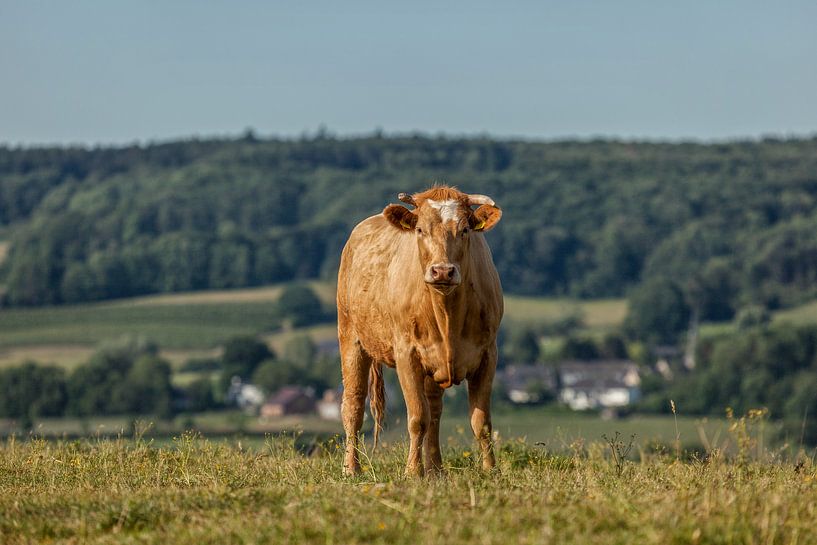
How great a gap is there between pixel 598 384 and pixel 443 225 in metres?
136

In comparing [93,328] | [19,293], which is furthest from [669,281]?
[19,293]

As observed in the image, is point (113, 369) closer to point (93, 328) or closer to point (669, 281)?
point (93, 328)

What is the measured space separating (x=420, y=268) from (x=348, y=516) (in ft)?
16.0

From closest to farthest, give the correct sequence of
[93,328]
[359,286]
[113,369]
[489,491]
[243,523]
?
1. [243,523]
2. [489,491]
3. [359,286]
4. [113,369]
5. [93,328]

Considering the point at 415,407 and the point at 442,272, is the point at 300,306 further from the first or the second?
the point at 442,272

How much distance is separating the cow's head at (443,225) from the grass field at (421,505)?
180 cm

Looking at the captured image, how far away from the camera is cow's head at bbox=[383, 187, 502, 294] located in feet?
42.5

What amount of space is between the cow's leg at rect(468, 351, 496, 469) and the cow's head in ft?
3.66

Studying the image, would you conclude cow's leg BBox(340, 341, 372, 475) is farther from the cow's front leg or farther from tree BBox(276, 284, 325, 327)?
tree BBox(276, 284, 325, 327)

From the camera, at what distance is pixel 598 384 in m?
148

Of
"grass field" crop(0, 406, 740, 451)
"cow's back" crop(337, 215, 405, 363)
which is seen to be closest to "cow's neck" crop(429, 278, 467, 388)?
"cow's back" crop(337, 215, 405, 363)

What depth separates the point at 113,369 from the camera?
126 metres

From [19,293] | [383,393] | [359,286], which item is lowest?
[19,293]

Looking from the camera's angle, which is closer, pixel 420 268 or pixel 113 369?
pixel 420 268
